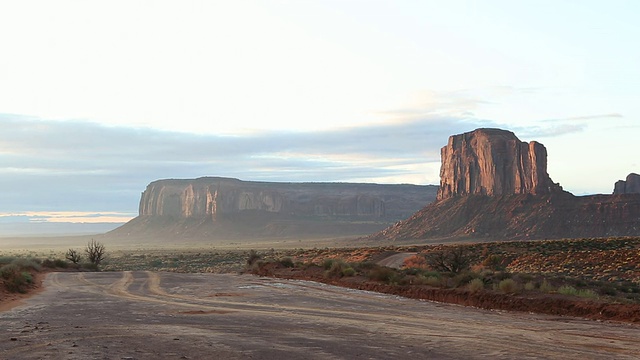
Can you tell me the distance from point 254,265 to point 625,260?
2517 centimetres

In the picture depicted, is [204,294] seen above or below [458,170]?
below

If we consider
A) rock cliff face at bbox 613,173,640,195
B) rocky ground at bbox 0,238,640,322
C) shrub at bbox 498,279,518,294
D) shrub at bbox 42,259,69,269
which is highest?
rock cliff face at bbox 613,173,640,195

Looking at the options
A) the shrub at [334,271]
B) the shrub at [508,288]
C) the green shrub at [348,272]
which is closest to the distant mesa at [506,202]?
the shrub at [334,271]

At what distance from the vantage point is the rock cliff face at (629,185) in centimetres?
12612

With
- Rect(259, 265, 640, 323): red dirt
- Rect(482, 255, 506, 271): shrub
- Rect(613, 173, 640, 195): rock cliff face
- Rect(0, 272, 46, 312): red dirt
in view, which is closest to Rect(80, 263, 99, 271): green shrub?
Rect(0, 272, 46, 312): red dirt

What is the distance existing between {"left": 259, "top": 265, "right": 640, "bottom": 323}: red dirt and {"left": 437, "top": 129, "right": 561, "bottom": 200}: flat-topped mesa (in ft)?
317

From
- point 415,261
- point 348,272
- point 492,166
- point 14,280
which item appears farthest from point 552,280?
point 492,166

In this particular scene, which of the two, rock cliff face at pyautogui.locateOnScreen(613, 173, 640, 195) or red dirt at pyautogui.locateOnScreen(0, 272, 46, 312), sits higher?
rock cliff face at pyautogui.locateOnScreen(613, 173, 640, 195)

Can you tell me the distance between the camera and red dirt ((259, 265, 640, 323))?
17109 millimetres

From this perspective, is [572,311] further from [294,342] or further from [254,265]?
[254,265]

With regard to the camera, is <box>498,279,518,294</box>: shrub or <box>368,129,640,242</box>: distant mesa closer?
<box>498,279,518,294</box>: shrub

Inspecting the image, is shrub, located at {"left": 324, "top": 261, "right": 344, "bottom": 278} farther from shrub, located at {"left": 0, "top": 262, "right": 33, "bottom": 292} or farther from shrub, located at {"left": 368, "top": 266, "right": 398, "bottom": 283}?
shrub, located at {"left": 0, "top": 262, "right": 33, "bottom": 292}

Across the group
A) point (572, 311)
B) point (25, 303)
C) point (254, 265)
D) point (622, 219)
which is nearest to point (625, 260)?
point (254, 265)

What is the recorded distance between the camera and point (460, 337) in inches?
524
